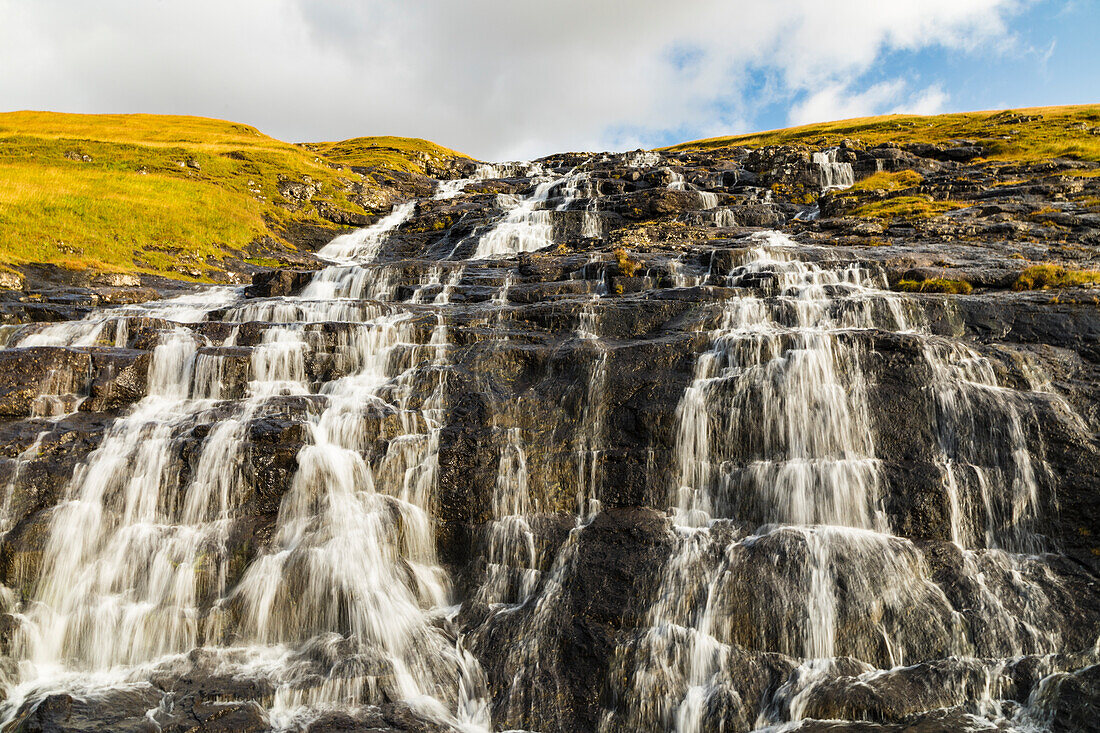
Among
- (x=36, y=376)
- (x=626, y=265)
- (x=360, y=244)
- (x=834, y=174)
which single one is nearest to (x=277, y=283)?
(x=36, y=376)

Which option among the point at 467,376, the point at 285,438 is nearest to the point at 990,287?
the point at 467,376

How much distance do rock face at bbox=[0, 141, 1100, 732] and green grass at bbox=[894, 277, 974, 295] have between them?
89 cm

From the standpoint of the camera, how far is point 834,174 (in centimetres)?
4288

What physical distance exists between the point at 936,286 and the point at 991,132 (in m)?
54.3

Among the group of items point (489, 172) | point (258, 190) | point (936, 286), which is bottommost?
point (936, 286)

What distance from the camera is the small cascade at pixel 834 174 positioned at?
42.0 meters

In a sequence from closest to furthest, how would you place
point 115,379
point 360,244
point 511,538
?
point 511,538
point 115,379
point 360,244

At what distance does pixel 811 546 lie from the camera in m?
10.9

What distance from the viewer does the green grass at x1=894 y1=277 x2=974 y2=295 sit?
1833cm

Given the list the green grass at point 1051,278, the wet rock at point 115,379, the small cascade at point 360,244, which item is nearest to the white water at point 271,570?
the wet rock at point 115,379

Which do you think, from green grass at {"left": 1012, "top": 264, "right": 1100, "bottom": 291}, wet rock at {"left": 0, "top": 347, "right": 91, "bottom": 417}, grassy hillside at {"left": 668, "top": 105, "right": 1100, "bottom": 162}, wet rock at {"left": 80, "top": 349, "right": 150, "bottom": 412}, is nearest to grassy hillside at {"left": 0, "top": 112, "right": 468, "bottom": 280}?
wet rock at {"left": 0, "top": 347, "right": 91, "bottom": 417}

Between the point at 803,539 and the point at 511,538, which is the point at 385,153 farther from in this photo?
the point at 803,539

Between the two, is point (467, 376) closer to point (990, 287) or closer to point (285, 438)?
point (285, 438)

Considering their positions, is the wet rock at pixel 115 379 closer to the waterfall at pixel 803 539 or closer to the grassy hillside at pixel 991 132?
the waterfall at pixel 803 539
